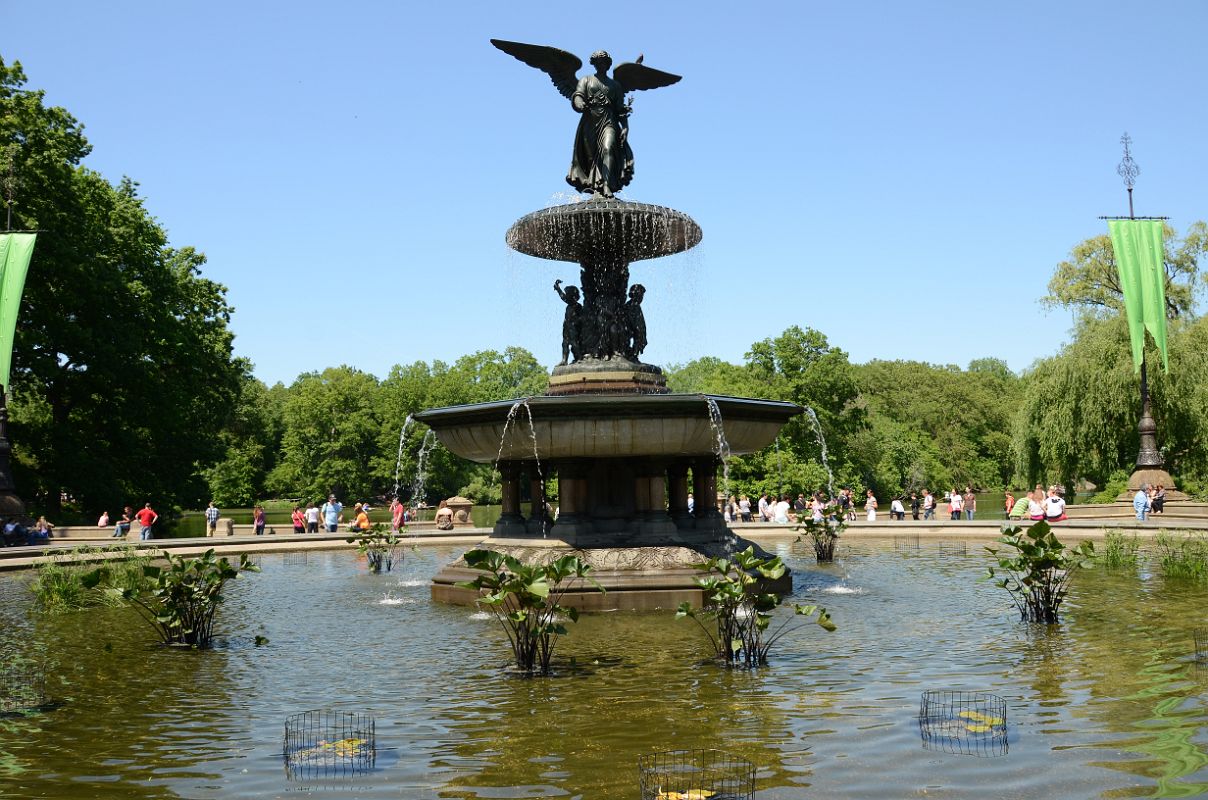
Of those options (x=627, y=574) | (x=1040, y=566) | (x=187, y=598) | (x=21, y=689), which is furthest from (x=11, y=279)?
(x=1040, y=566)

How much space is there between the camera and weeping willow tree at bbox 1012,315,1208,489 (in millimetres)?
35625

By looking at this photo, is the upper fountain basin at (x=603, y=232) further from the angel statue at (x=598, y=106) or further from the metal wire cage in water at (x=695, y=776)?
the metal wire cage in water at (x=695, y=776)

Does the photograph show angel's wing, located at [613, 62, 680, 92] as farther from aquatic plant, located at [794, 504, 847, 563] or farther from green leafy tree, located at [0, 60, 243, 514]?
green leafy tree, located at [0, 60, 243, 514]

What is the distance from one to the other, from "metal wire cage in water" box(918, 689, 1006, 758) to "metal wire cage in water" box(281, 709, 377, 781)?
10.6ft

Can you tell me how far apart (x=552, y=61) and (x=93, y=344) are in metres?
24.1

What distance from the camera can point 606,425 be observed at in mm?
13344

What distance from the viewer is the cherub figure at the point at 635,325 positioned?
16.9 m

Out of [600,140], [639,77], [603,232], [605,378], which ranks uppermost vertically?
[639,77]

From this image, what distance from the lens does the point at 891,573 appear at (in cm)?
1698

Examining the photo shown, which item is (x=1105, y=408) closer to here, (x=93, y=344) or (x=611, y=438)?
(x=611, y=438)

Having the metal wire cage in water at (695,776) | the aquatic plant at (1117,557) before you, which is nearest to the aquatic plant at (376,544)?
the aquatic plant at (1117,557)

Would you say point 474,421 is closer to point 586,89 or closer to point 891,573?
point 586,89

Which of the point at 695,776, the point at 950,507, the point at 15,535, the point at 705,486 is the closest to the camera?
the point at 695,776

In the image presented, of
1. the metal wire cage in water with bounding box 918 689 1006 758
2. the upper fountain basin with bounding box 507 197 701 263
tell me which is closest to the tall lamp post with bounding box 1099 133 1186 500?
the upper fountain basin with bounding box 507 197 701 263
